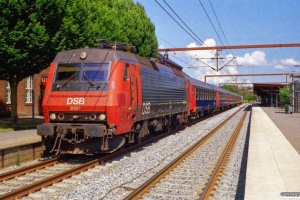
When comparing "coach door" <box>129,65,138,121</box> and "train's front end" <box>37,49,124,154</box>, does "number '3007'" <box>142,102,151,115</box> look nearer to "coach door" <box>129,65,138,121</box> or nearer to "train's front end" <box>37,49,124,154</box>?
"coach door" <box>129,65,138,121</box>

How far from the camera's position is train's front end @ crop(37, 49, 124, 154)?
10000mm

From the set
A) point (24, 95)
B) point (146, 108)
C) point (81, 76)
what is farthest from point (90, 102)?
point (24, 95)

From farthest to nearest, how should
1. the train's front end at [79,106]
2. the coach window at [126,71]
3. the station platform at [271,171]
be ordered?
the coach window at [126,71], the train's front end at [79,106], the station platform at [271,171]

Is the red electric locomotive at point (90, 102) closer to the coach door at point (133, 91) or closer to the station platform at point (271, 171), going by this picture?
the coach door at point (133, 91)

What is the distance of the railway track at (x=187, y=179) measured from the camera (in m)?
7.34

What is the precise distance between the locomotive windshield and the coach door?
3.86 ft

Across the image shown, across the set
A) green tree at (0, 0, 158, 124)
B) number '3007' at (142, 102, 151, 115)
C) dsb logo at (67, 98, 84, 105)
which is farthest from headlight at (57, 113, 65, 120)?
green tree at (0, 0, 158, 124)

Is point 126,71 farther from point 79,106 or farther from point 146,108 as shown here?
point 146,108

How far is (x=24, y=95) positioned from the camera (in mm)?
27719

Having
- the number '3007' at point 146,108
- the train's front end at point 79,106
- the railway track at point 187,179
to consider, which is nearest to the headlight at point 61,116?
the train's front end at point 79,106

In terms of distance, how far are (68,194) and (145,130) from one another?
624 cm

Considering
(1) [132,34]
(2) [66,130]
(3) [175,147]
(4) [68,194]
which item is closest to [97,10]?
(1) [132,34]

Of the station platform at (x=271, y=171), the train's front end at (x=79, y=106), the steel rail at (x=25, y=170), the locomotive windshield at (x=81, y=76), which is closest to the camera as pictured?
the station platform at (x=271, y=171)

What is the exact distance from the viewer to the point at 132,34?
102ft
